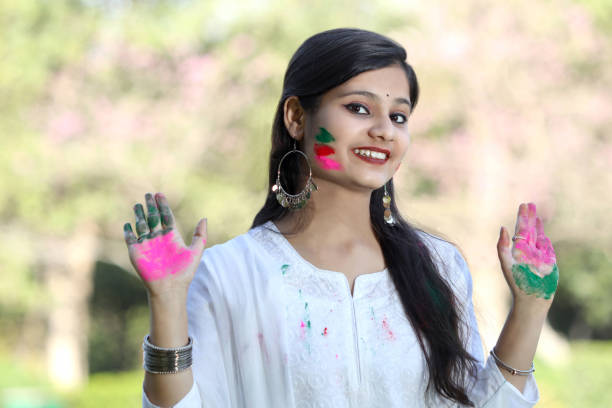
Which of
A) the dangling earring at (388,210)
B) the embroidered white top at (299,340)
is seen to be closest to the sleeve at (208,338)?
the embroidered white top at (299,340)

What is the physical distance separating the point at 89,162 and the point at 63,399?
274cm

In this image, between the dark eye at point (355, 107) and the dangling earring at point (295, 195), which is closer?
the dark eye at point (355, 107)

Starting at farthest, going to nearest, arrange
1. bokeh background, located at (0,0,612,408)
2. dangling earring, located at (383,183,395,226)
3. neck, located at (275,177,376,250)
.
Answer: bokeh background, located at (0,0,612,408)
dangling earring, located at (383,183,395,226)
neck, located at (275,177,376,250)

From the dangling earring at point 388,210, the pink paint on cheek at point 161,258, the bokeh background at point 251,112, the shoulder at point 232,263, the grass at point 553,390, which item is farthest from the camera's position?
the bokeh background at point 251,112

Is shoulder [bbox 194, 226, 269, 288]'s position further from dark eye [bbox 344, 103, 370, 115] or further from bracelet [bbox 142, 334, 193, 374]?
dark eye [bbox 344, 103, 370, 115]

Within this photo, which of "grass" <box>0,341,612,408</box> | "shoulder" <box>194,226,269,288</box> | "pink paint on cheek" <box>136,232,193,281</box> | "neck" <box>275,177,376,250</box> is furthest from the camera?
"grass" <box>0,341,612,408</box>

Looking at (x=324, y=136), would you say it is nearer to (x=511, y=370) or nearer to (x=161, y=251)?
(x=161, y=251)

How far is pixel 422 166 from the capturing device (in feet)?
31.4

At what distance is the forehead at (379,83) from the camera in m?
2.02

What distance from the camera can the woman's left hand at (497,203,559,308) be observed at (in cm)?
200

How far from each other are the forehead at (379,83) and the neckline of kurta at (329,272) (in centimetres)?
40

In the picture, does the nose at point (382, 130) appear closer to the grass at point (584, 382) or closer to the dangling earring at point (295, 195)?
the dangling earring at point (295, 195)

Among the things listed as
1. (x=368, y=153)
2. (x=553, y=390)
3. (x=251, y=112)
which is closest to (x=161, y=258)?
(x=368, y=153)

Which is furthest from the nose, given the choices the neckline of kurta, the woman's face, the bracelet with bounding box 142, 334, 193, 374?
the bracelet with bounding box 142, 334, 193, 374
